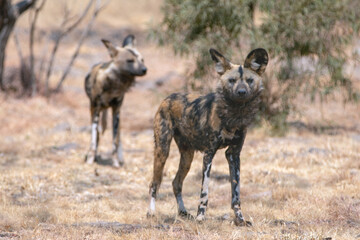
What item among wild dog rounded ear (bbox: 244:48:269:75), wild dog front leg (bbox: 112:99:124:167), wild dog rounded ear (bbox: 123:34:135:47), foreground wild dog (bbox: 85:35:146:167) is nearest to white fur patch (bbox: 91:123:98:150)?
foreground wild dog (bbox: 85:35:146:167)

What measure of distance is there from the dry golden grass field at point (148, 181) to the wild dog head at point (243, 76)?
131 cm

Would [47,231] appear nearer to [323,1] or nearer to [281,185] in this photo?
[281,185]

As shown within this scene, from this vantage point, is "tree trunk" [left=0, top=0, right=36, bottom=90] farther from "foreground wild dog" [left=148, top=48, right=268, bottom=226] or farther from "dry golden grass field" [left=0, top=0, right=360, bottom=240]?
"foreground wild dog" [left=148, top=48, right=268, bottom=226]

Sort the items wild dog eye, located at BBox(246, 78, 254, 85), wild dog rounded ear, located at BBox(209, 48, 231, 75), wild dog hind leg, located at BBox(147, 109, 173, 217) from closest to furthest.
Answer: wild dog eye, located at BBox(246, 78, 254, 85), wild dog rounded ear, located at BBox(209, 48, 231, 75), wild dog hind leg, located at BBox(147, 109, 173, 217)

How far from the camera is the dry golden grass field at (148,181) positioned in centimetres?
455

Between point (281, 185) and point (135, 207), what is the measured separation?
220cm

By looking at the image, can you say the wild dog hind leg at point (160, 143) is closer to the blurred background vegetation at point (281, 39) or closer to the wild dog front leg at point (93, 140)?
the wild dog front leg at point (93, 140)

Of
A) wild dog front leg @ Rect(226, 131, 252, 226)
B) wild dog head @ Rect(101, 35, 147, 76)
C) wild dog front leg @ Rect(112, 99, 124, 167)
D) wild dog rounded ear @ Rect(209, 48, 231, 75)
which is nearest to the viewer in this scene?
wild dog rounded ear @ Rect(209, 48, 231, 75)

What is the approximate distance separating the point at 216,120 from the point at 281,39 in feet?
22.9

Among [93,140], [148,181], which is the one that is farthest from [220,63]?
[93,140]

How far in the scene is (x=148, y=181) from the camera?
7570 millimetres

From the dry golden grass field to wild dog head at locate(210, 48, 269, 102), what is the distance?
1306mm

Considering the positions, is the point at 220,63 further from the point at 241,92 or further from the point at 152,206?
the point at 152,206

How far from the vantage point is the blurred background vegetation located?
1103 cm
